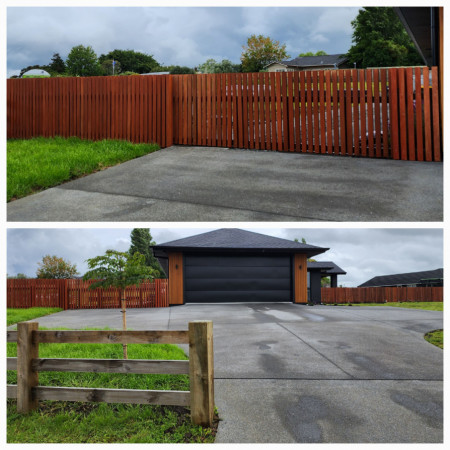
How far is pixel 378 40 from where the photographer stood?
4634 cm

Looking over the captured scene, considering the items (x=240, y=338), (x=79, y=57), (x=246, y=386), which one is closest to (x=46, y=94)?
(x=240, y=338)

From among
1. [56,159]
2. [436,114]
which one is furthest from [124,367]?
[436,114]

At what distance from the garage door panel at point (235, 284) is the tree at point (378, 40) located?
3721 cm

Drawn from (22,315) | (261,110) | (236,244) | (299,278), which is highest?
(261,110)

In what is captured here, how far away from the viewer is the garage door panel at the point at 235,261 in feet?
55.9

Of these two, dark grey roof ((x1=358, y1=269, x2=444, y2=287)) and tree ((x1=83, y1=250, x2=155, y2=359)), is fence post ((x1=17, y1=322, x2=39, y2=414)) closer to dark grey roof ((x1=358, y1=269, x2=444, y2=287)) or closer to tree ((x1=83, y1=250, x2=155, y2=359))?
tree ((x1=83, y1=250, x2=155, y2=359))

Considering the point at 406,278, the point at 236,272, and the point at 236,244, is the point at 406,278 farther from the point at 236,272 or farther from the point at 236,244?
the point at 236,244

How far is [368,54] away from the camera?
47688mm

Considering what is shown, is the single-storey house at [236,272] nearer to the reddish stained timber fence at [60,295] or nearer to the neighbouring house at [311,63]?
the reddish stained timber fence at [60,295]

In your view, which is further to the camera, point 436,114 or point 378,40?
point 378,40

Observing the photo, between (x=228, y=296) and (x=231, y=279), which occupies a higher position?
(x=231, y=279)

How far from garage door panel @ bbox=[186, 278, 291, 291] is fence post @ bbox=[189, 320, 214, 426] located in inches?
Answer: 511

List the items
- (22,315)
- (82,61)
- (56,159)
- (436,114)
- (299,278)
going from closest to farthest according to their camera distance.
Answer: (56,159) < (436,114) < (22,315) < (299,278) < (82,61)

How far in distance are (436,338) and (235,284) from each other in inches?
391
